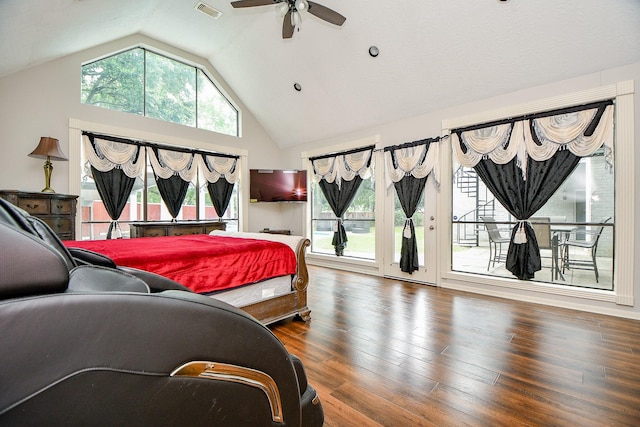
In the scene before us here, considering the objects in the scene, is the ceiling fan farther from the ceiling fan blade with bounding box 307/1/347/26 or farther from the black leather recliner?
the black leather recliner

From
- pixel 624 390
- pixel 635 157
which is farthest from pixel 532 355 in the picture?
pixel 635 157

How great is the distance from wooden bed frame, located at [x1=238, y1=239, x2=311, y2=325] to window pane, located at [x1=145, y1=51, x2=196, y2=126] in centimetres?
407

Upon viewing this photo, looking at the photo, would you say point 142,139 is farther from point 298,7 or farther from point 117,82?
point 298,7

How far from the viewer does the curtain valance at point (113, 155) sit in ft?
14.2

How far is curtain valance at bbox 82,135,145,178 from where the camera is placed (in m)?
4.34

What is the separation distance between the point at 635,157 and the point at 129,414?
447 centimetres

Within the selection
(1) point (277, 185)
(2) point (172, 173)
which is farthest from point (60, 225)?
(1) point (277, 185)

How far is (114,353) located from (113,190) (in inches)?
197

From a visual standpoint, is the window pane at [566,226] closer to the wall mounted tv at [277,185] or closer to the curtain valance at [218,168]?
the wall mounted tv at [277,185]

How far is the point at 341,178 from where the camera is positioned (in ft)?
18.4

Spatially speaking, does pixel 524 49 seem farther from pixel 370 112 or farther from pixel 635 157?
pixel 370 112

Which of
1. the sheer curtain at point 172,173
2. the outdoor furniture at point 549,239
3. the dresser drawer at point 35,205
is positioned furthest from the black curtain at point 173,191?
the outdoor furniture at point 549,239

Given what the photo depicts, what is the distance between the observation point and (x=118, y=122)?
4.60 m

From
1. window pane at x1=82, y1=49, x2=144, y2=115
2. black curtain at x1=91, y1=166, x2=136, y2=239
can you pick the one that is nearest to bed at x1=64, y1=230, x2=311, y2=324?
black curtain at x1=91, y1=166, x2=136, y2=239
